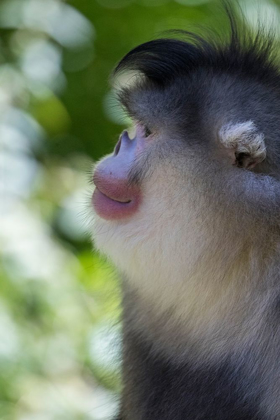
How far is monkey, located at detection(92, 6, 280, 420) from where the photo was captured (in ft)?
6.53

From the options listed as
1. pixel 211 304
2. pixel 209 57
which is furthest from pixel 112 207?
pixel 209 57

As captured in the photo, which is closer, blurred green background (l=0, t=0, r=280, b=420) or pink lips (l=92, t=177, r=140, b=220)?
pink lips (l=92, t=177, r=140, b=220)

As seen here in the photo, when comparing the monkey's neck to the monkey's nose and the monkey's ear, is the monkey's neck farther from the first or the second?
the monkey's nose

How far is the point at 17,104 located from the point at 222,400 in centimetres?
203

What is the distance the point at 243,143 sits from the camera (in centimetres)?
195

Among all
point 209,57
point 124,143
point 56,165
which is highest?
point 56,165

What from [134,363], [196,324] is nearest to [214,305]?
[196,324]

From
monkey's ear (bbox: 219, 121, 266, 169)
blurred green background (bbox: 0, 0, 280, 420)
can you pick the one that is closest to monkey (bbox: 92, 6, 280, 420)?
monkey's ear (bbox: 219, 121, 266, 169)

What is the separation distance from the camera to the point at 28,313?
11.3ft

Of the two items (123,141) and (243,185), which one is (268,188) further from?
(123,141)

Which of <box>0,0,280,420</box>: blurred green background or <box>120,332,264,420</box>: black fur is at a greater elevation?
<box>0,0,280,420</box>: blurred green background

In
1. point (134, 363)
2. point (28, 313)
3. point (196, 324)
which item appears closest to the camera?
point (196, 324)

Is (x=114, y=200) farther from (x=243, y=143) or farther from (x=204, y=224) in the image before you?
(x=243, y=143)

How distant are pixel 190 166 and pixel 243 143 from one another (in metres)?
0.16
